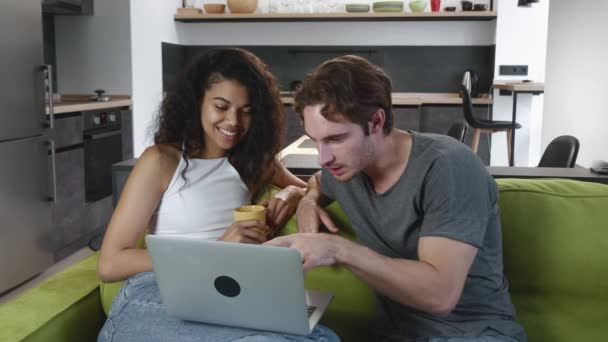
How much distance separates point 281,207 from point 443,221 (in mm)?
557

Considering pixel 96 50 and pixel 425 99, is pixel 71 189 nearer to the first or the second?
pixel 96 50

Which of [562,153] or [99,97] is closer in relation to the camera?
[562,153]

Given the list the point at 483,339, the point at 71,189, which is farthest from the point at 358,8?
the point at 483,339

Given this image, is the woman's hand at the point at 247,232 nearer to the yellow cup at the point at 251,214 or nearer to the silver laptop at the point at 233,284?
the yellow cup at the point at 251,214

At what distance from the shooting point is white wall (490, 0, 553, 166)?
6121mm

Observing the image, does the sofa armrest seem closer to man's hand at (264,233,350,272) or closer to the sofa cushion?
man's hand at (264,233,350,272)

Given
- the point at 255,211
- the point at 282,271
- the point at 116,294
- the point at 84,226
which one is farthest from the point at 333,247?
the point at 84,226

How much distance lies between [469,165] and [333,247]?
34cm

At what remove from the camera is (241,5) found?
20.9 ft

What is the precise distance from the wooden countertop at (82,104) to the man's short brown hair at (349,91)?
8.76 feet

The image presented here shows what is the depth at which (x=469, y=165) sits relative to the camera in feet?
4.53

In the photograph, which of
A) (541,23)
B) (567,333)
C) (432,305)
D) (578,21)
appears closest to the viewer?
(432,305)

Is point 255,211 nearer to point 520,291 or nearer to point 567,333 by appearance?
point 520,291

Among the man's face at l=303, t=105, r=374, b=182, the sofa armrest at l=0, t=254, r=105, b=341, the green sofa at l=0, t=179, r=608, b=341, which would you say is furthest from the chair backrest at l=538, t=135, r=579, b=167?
the sofa armrest at l=0, t=254, r=105, b=341
